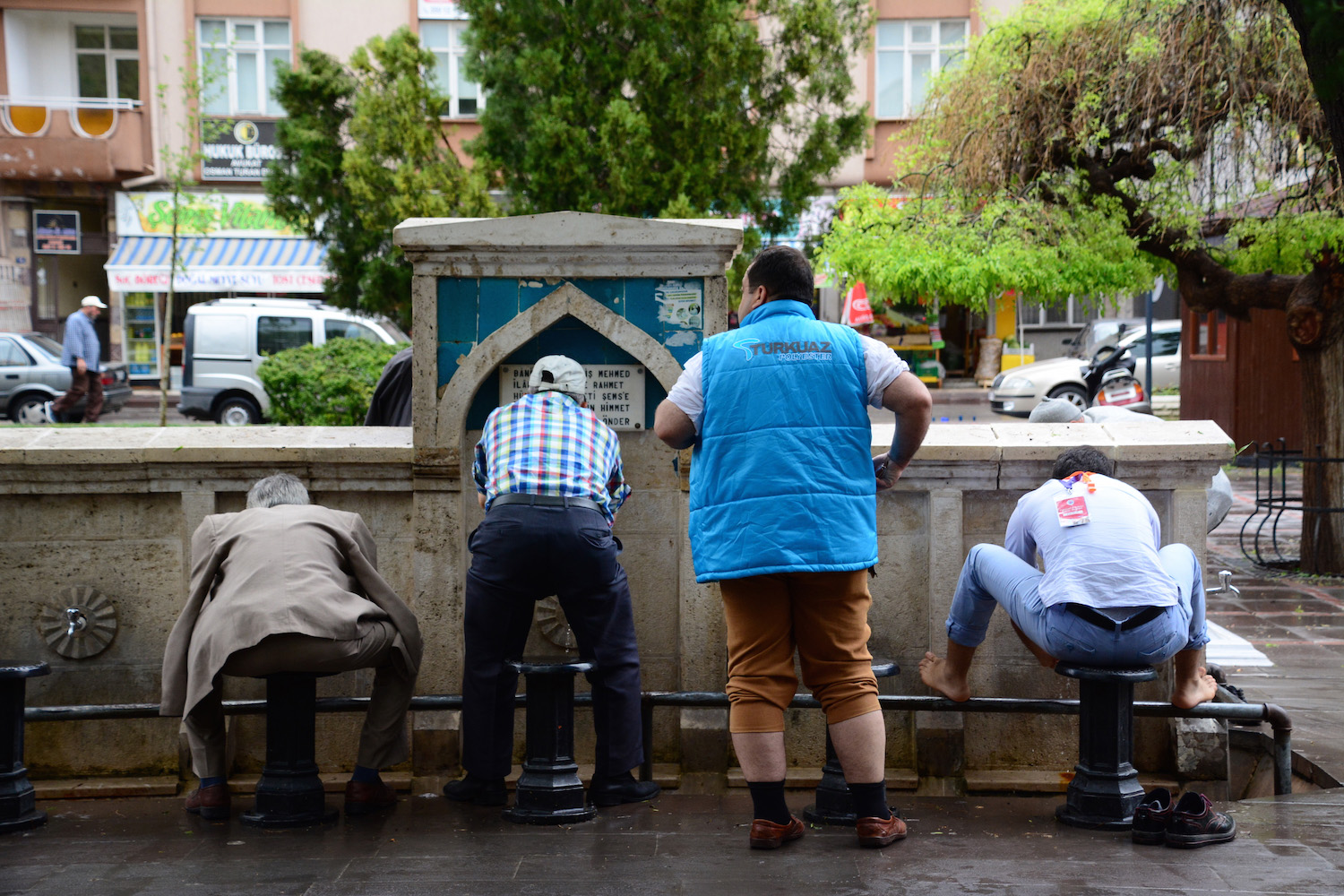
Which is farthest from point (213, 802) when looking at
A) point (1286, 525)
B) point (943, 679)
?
point (1286, 525)

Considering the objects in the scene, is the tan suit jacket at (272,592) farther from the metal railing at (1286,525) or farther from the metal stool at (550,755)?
the metal railing at (1286,525)

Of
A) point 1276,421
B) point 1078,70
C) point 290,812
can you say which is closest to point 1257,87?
point 1078,70

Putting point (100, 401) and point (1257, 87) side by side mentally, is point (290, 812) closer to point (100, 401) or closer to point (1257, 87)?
point (1257, 87)

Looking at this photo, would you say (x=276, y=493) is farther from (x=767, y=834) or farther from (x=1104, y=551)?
(x=1104, y=551)

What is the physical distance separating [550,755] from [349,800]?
2.59 feet

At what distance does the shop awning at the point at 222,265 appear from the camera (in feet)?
82.2

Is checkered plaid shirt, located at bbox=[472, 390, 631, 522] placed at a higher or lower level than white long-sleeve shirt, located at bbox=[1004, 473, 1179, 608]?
higher

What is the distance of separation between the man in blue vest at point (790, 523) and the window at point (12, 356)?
17.6 meters

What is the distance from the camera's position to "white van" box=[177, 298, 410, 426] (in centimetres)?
1800

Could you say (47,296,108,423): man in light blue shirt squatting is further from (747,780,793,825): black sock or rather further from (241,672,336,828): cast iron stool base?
(747,780,793,825): black sock

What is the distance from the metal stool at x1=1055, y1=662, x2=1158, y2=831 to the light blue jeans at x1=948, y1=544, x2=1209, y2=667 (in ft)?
0.18

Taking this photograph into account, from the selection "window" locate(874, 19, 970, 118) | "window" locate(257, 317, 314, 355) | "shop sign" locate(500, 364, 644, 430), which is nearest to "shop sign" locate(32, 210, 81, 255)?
"window" locate(257, 317, 314, 355)

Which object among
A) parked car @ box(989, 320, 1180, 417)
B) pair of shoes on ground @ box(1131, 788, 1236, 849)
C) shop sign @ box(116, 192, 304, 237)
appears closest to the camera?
pair of shoes on ground @ box(1131, 788, 1236, 849)

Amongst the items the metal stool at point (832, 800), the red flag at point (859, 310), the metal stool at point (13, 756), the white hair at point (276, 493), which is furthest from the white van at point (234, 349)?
the metal stool at point (832, 800)
